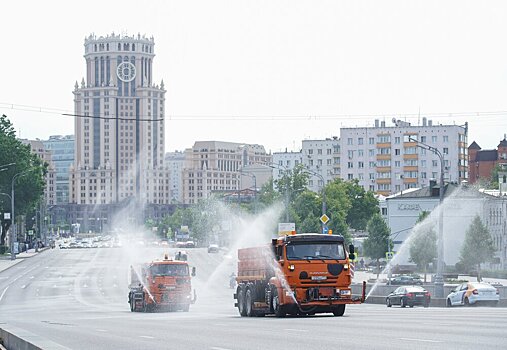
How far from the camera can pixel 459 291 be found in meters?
51.6

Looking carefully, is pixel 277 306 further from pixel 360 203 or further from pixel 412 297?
pixel 360 203

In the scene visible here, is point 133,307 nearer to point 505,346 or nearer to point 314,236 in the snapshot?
point 314,236

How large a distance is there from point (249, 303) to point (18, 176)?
10875 cm

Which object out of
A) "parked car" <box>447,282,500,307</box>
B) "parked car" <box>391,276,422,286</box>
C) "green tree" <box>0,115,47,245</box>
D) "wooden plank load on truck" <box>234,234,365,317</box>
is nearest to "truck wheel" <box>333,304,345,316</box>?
"wooden plank load on truck" <box>234,234,365,317</box>

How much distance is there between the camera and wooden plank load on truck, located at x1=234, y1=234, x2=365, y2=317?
34.7 m

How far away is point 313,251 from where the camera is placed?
35531 millimetres

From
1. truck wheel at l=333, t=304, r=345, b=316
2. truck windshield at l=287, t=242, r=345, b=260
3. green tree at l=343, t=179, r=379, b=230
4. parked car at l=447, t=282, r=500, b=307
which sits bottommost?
parked car at l=447, t=282, r=500, b=307

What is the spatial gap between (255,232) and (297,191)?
47.7m

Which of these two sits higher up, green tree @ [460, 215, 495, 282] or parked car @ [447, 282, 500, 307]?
green tree @ [460, 215, 495, 282]

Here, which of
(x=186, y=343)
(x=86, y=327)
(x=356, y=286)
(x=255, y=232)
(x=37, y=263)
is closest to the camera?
(x=186, y=343)

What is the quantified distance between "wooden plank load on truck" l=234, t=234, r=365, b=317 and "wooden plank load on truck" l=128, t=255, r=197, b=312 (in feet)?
48.4

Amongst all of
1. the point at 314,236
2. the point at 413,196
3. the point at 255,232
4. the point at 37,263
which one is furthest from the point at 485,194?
the point at 314,236

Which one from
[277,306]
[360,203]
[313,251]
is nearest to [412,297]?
[313,251]

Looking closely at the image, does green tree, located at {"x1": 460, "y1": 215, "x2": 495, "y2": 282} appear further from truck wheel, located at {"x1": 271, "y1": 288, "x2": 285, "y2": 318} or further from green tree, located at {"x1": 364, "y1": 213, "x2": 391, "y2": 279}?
truck wheel, located at {"x1": 271, "y1": 288, "x2": 285, "y2": 318}
